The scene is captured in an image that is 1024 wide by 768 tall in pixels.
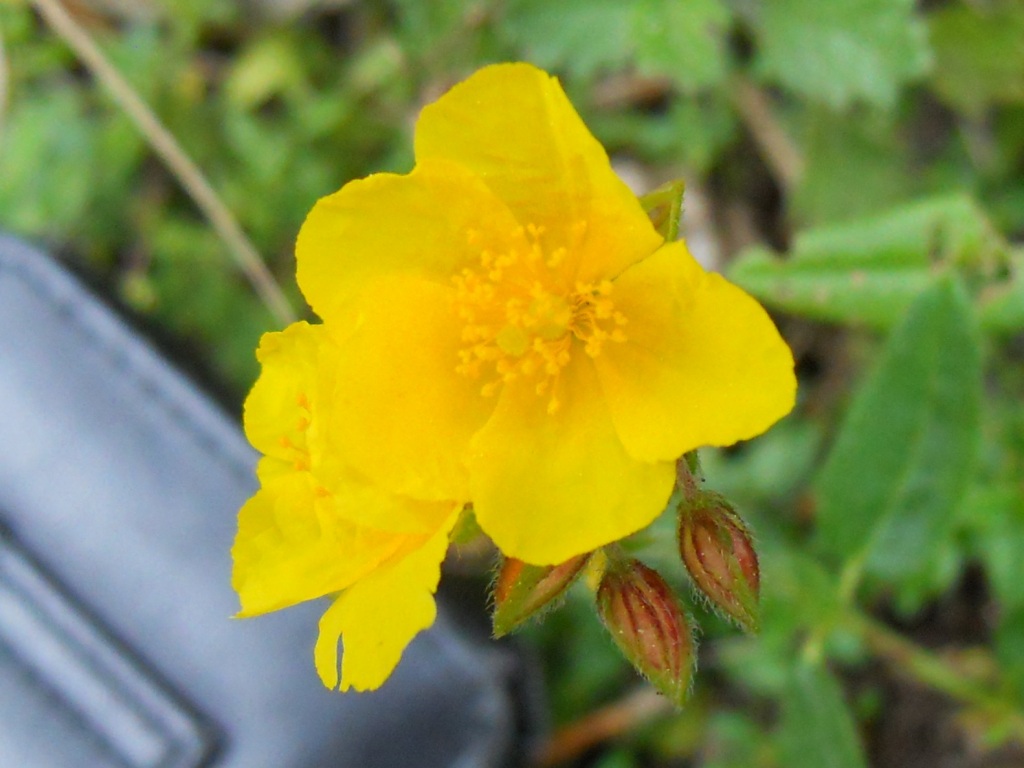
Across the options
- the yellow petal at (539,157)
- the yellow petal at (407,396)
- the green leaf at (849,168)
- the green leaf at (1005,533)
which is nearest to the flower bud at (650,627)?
the yellow petal at (407,396)

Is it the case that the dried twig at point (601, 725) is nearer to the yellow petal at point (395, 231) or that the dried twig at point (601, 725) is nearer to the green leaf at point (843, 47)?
the green leaf at point (843, 47)

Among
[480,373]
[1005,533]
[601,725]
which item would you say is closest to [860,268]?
[1005,533]

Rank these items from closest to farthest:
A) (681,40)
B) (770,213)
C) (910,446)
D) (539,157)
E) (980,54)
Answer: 1. (539,157)
2. (910,446)
3. (681,40)
4. (980,54)
5. (770,213)

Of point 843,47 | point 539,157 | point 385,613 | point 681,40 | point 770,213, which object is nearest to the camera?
point 385,613

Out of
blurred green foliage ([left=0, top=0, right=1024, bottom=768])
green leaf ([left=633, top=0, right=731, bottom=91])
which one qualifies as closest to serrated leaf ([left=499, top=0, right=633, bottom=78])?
blurred green foliage ([left=0, top=0, right=1024, bottom=768])

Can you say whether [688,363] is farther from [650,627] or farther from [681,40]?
[681,40]

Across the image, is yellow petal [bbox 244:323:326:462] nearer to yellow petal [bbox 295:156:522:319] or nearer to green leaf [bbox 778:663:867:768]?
yellow petal [bbox 295:156:522:319]

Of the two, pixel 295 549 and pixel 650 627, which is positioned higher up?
pixel 295 549
